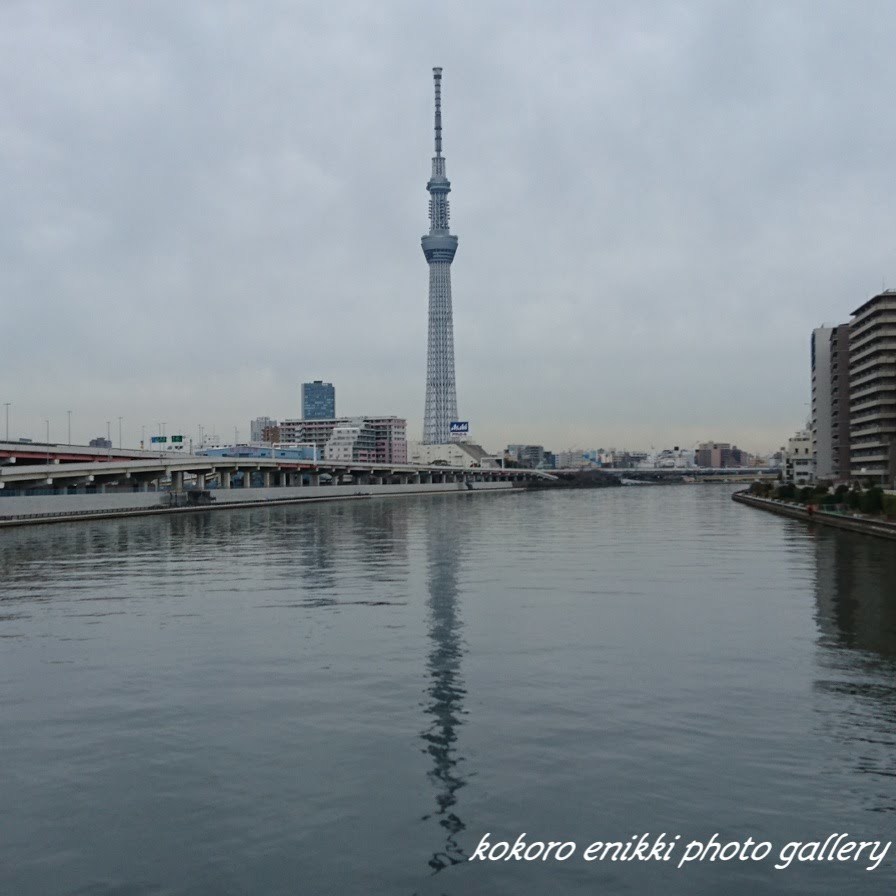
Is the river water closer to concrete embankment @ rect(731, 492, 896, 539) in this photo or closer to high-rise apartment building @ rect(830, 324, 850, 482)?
concrete embankment @ rect(731, 492, 896, 539)

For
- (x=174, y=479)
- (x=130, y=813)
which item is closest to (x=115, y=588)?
(x=130, y=813)

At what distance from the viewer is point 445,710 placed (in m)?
18.1

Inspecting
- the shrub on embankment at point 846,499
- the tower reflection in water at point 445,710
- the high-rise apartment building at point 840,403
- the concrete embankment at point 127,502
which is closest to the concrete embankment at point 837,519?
the shrub on embankment at point 846,499

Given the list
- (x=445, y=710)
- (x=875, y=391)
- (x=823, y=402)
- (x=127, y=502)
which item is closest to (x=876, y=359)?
(x=875, y=391)

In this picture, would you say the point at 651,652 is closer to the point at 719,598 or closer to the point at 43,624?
the point at 719,598

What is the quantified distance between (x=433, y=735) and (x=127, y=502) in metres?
100

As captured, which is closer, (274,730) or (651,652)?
(274,730)

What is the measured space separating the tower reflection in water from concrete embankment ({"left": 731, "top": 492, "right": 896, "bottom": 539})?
4105 cm

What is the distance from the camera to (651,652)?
23.8m

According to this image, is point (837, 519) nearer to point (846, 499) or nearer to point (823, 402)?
point (846, 499)

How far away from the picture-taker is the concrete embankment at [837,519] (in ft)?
215

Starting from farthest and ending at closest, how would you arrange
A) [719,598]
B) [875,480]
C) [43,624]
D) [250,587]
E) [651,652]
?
[875,480] → [250,587] → [719,598] → [43,624] → [651,652]

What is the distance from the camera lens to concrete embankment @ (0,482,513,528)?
8750 centimetres

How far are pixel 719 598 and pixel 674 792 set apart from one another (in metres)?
22.0
